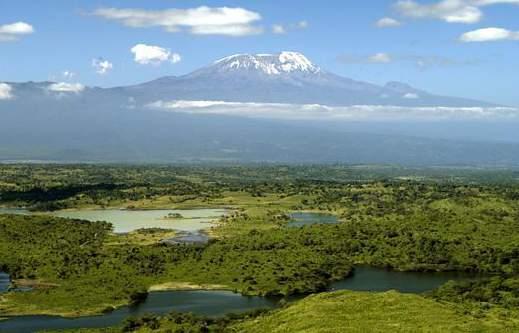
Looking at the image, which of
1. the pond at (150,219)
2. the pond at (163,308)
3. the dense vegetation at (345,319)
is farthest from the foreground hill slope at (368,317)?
the pond at (150,219)

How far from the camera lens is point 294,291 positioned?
10931 cm

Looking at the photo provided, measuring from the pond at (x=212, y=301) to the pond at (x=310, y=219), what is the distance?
166 feet

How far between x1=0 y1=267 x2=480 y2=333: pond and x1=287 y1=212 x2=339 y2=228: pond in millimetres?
50460

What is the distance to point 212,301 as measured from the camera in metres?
103

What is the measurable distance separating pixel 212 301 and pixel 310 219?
85.1 meters

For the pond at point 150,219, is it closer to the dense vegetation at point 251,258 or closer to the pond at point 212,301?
the dense vegetation at point 251,258

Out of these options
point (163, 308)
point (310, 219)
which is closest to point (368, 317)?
point (163, 308)

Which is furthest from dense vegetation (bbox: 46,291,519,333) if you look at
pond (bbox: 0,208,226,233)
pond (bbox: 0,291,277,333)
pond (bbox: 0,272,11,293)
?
pond (bbox: 0,208,226,233)

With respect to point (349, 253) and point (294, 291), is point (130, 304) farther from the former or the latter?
point (349, 253)

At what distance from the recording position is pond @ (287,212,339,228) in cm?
17788

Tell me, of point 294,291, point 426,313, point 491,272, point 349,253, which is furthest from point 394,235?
point 426,313

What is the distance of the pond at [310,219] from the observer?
A: 177875mm

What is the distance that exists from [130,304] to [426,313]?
44612mm

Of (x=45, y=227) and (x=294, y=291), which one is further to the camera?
(x=45, y=227)
